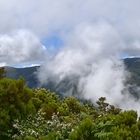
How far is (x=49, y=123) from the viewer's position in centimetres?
1778

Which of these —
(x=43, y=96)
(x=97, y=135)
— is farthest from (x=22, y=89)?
(x=43, y=96)

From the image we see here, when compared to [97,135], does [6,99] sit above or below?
above

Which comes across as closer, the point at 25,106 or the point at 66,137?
the point at 66,137

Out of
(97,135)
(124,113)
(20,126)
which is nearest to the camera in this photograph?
(97,135)

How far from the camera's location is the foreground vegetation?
14484 mm

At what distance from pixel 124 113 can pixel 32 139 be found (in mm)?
3190

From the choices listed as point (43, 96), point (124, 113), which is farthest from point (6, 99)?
point (43, 96)

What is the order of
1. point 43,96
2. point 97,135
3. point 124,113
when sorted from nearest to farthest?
point 97,135 < point 124,113 < point 43,96

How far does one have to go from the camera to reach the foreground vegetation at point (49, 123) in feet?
47.5

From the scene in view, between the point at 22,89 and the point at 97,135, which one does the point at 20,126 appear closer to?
the point at 22,89

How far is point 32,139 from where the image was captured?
15453mm

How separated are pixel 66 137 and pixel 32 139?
1.19m

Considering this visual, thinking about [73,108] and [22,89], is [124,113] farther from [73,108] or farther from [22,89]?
[73,108]

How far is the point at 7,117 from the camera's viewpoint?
1906 cm
